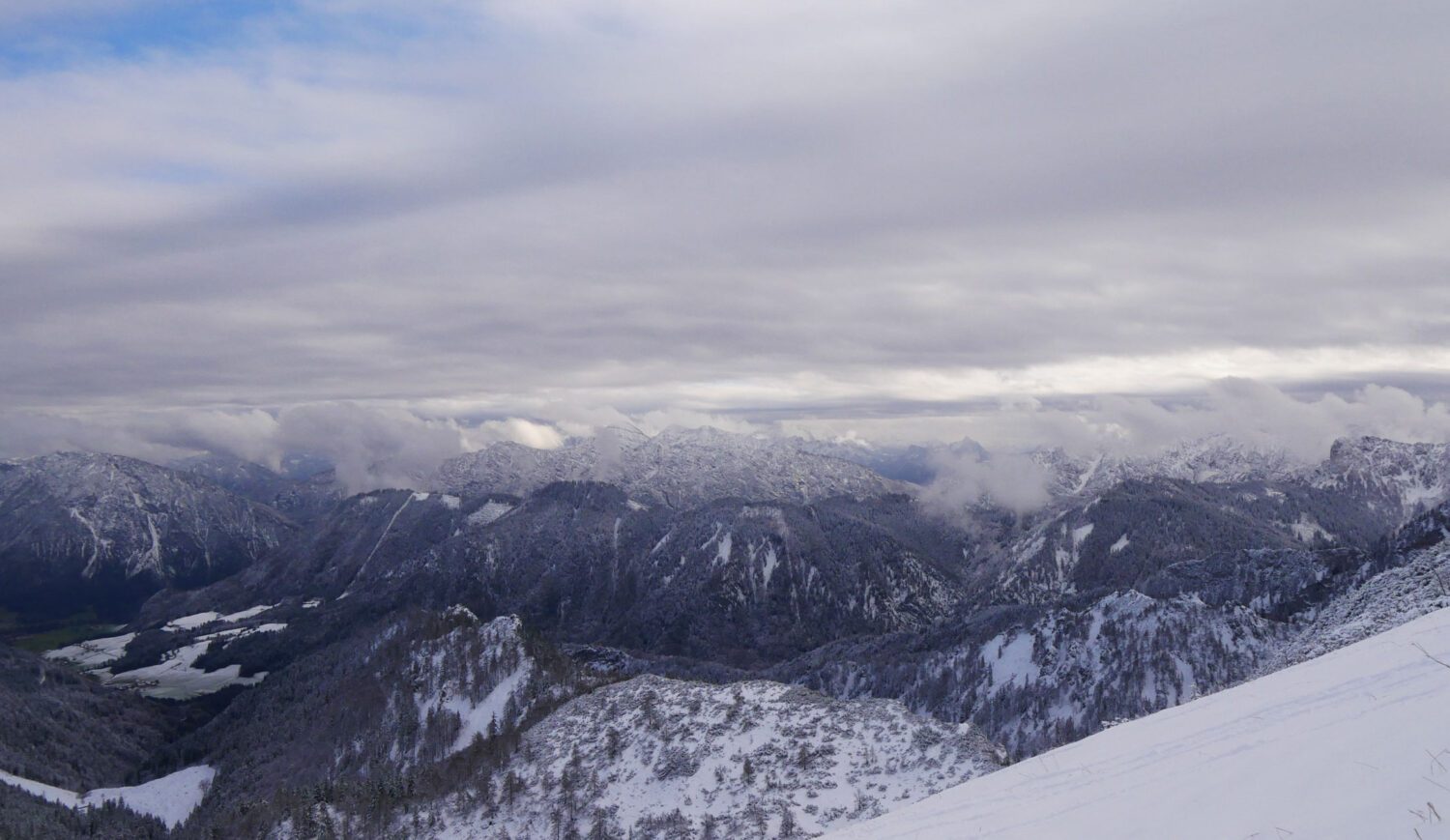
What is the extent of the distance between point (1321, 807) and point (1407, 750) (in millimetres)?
2010

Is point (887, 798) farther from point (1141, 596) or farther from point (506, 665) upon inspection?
point (1141, 596)

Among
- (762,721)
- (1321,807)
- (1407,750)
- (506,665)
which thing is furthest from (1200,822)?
(506,665)

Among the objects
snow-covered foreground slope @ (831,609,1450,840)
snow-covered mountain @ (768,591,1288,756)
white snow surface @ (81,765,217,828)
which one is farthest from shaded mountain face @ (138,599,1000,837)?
snow-covered mountain @ (768,591,1288,756)

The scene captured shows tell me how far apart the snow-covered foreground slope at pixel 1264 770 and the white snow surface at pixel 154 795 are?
552 feet

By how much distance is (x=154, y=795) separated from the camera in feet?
477

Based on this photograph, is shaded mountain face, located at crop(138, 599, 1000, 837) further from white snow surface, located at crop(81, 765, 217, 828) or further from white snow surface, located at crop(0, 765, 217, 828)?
white snow surface, located at crop(0, 765, 217, 828)

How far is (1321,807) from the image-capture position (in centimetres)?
906

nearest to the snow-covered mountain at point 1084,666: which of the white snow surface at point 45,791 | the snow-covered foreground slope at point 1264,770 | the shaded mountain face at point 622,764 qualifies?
the shaded mountain face at point 622,764

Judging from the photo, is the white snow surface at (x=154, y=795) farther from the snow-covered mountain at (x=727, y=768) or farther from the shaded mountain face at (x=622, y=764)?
the snow-covered mountain at (x=727, y=768)

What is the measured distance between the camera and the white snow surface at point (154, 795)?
13388cm

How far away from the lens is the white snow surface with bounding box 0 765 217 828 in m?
134

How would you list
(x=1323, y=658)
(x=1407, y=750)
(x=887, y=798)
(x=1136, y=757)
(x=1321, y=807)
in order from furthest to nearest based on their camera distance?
(x=887, y=798) < (x=1323, y=658) < (x=1136, y=757) < (x=1407, y=750) < (x=1321, y=807)

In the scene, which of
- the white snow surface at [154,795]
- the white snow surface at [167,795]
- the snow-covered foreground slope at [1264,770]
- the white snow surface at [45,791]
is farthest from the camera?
the white snow surface at [167,795]

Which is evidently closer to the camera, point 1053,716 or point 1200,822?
point 1200,822
